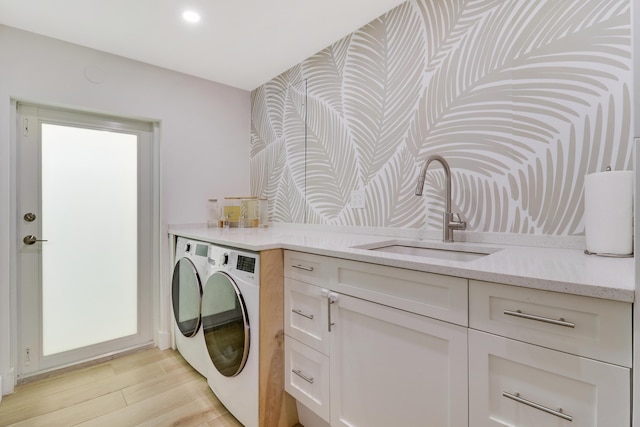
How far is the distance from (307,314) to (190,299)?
41.7 inches

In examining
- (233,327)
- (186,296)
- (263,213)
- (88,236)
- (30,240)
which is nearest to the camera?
(233,327)

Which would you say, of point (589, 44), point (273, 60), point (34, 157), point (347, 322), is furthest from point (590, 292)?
point (34, 157)

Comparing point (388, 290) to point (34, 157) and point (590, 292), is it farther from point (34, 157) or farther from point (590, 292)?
point (34, 157)

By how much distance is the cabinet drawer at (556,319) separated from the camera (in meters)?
0.67

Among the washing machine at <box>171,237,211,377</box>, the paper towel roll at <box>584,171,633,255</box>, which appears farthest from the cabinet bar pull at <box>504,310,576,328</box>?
the washing machine at <box>171,237,211,377</box>

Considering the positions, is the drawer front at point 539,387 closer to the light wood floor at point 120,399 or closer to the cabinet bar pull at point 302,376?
the cabinet bar pull at point 302,376

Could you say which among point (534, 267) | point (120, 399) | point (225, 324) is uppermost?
point (534, 267)

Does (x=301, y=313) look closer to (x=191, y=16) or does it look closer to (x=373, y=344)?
(x=373, y=344)

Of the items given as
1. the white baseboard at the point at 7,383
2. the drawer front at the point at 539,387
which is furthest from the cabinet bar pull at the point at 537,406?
the white baseboard at the point at 7,383

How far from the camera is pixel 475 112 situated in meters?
1.49

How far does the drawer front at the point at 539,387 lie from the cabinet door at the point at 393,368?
49 mm

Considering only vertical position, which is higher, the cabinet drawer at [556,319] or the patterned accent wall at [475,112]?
the patterned accent wall at [475,112]

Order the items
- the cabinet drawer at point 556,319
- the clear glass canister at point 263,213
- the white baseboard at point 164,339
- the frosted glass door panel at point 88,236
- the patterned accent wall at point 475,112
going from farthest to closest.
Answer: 1. the clear glass canister at point 263,213
2. the white baseboard at point 164,339
3. the frosted glass door panel at point 88,236
4. the patterned accent wall at point 475,112
5. the cabinet drawer at point 556,319

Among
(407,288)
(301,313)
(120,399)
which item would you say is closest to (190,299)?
(120,399)
